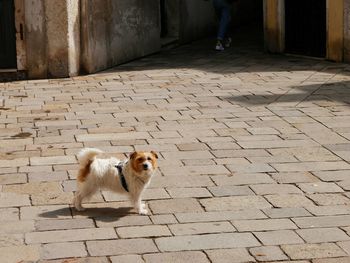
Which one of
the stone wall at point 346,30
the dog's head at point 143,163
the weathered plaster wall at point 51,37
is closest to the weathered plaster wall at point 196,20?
the weathered plaster wall at point 51,37

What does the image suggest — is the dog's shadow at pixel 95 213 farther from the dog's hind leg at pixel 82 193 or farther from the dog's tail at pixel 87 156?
the dog's tail at pixel 87 156

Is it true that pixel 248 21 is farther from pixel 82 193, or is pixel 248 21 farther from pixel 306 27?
pixel 82 193

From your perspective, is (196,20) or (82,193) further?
(196,20)

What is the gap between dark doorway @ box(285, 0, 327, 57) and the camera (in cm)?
1498

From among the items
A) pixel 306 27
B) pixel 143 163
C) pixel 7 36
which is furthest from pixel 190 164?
pixel 306 27

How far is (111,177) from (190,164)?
1715 mm

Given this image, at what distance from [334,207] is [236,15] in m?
14.0

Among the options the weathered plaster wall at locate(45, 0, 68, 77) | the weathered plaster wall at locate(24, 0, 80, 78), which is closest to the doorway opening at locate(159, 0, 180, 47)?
the weathered plaster wall at locate(24, 0, 80, 78)

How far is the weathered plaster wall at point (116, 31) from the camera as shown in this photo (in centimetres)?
1396

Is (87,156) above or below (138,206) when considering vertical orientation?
above

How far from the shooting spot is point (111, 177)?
631 cm

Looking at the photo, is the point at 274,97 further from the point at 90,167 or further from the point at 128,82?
the point at 90,167

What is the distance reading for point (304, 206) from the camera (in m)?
6.50

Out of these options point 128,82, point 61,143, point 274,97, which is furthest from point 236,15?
point 61,143
